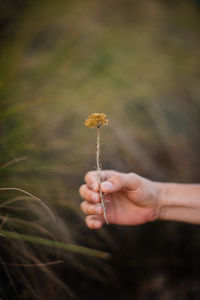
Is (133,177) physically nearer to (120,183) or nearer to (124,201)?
(120,183)

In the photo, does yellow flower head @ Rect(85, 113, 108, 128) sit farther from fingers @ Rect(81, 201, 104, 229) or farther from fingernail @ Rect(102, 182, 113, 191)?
fingers @ Rect(81, 201, 104, 229)

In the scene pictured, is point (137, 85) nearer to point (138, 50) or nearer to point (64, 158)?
point (138, 50)

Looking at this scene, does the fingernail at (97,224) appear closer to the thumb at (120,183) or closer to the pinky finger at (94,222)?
the pinky finger at (94,222)

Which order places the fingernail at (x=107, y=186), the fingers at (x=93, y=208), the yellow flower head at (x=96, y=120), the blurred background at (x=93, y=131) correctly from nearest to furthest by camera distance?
the yellow flower head at (x=96, y=120), the fingernail at (x=107, y=186), the fingers at (x=93, y=208), the blurred background at (x=93, y=131)

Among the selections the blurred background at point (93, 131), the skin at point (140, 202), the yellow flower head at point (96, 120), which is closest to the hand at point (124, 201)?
the skin at point (140, 202)

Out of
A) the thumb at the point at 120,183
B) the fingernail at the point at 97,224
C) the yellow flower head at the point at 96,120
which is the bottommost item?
the fingernail at the point at 97,224

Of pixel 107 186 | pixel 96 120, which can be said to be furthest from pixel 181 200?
pixel 96 120
